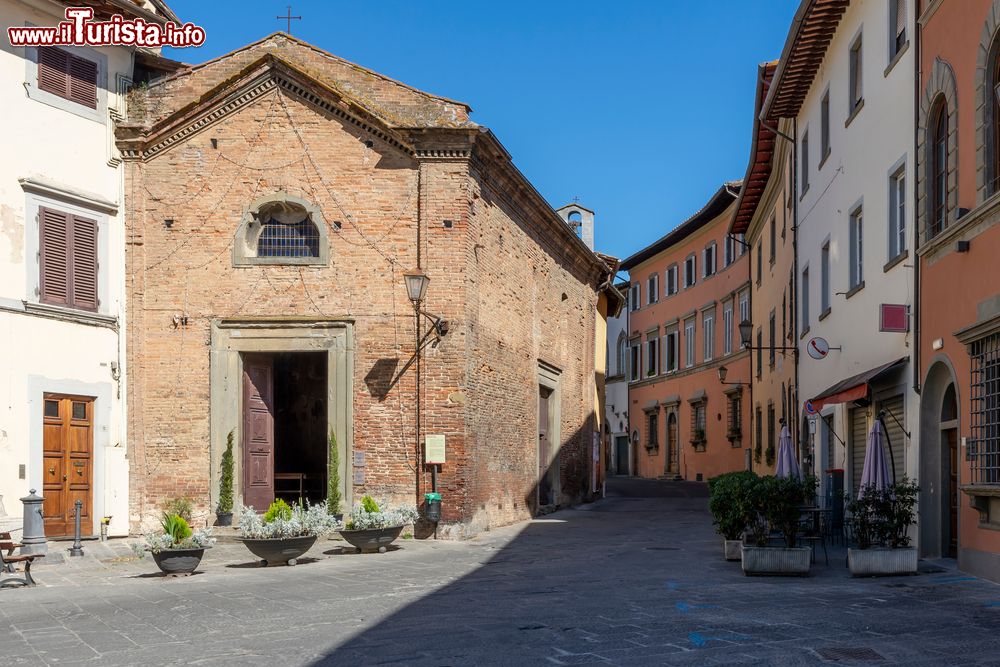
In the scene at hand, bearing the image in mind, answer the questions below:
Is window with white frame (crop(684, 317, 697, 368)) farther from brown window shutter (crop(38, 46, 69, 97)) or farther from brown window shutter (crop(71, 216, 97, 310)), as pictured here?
brown window shutter (crop(38, 46, 69, 97))

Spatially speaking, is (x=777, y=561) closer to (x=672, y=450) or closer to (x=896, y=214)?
(x=896, y=214)

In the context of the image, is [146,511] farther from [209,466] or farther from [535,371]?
[535,371]

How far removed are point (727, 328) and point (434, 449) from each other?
23.5 m

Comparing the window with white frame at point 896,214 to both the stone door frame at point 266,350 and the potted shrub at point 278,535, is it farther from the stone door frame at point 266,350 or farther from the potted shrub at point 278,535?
the potted shrub at point 278,535

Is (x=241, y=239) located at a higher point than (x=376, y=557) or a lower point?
higher

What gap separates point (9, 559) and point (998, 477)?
433 inches

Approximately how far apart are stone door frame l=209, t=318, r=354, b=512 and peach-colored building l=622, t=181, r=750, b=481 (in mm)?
20753

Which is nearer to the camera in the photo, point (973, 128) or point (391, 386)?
point (973, 128)

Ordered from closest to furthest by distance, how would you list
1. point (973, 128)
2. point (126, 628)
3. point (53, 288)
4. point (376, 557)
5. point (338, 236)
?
point (126, 628), point (973, 128), point (376, 557), point (53, 288), point (338, 236)

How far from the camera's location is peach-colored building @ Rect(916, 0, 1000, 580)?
38.2 ft

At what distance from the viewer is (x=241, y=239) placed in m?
18.9

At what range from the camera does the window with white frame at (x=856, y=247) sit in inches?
695

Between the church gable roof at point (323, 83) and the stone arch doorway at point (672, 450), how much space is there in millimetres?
28038

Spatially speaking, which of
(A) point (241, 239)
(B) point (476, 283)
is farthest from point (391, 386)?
(A) point (241, 239)
